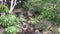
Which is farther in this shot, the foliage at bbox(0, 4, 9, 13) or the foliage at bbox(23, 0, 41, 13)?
the foliage at bbox(23, 0, 41, 13)

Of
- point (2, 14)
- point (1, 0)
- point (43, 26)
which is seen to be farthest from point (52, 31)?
point (1, 0)

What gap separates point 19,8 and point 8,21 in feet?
7.91

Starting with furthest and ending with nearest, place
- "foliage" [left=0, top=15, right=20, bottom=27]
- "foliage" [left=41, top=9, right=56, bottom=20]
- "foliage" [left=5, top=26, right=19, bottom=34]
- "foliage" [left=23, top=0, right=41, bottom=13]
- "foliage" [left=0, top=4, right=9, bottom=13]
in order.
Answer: "foliage" [left=23, top=0, right=41, bottom=13] → "foliage" [left=0, top=4, right=9, bottom=13] → "foliage" [left=41, top=9, right=56, bottom=20] → "foliage" [left=0, top=15, right=20, bottom=27] → "foliage" [left=5, top=26, right=19, bottom=34]

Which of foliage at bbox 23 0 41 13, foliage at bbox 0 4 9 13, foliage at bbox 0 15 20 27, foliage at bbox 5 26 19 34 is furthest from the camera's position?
foliage at bbox 23 0 41 13

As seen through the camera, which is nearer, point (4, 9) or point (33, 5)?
point (4, 9)

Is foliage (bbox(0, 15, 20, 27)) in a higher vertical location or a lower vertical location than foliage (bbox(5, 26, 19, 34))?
higher

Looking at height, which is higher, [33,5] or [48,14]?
[33,5]

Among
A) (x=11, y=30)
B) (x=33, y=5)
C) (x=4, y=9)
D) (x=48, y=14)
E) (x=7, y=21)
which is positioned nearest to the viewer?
(x=11, y=30)

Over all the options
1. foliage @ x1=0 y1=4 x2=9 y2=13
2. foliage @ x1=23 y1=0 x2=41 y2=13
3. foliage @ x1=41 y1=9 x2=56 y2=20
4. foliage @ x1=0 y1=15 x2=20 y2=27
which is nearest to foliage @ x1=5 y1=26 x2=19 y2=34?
foliage @ x1=0 y1=15 x2=20 y2=27

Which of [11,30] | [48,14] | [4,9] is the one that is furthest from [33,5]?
[11,30]

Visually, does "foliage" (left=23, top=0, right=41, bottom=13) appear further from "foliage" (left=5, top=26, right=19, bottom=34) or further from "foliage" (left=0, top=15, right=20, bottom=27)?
"foliage" (left=5, top=26, right=19, bottom=34)

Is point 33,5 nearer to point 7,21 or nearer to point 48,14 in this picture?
point 48,14

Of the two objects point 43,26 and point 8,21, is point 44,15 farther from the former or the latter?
point 8,21

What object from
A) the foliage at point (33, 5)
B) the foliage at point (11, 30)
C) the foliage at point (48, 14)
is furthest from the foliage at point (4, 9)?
the foliage at point (48, 14)
